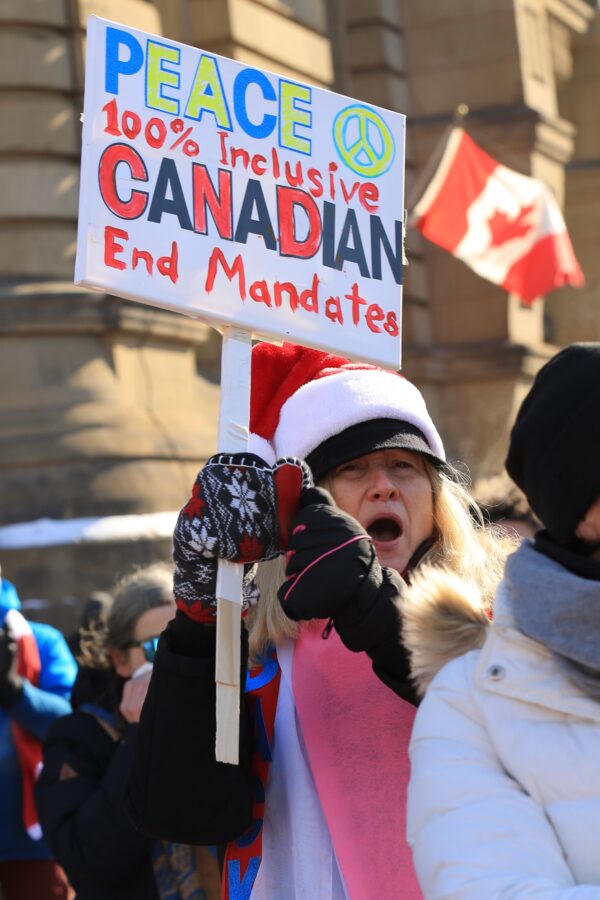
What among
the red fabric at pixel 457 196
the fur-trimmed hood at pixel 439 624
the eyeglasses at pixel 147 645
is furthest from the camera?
the red fabric at pixel 457 196

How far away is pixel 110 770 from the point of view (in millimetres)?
3688

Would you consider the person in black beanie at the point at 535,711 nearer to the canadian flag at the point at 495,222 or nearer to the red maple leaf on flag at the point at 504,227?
the canadian flag at the point at 495,222

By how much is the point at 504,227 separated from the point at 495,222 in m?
0.09

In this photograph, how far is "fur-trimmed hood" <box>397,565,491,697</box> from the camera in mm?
2043

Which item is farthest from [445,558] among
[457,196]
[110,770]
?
[457,196]

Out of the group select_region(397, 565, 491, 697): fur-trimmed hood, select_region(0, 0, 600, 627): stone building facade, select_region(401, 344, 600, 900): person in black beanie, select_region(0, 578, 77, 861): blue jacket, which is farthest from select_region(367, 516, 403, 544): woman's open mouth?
select_region(0, 0, 600, 627): stone building facade

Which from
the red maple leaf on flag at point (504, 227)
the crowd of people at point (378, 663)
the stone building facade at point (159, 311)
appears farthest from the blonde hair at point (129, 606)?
the red maple leaf on flag at point (504, 227)

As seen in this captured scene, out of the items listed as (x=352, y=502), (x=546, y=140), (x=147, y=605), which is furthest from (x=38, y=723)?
(x=546, y=140)

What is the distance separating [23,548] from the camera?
23.7 ft

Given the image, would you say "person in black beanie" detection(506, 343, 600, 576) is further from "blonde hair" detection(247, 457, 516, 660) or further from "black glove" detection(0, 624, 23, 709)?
"black glove" detection(0, 624, 23, 709)

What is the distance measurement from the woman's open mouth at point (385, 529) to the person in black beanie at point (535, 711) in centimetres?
69

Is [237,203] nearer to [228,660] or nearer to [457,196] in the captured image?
[228,660]

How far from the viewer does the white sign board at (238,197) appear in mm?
2570

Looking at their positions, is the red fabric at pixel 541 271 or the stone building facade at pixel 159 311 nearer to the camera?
the stone building facade at pixel 159 311
